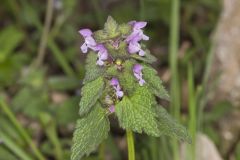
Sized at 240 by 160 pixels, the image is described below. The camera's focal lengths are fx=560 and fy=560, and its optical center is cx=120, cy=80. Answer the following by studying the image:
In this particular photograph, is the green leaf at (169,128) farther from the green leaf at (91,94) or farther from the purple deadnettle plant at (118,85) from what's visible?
the green leaf at (91,94)

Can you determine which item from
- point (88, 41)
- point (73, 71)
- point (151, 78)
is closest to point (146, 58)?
point (151, 78)

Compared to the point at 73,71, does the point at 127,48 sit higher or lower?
lower

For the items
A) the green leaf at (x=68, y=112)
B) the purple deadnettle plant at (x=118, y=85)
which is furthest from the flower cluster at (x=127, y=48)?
the green leaf at (x=68, y=112)

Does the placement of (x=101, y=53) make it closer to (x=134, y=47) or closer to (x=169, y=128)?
(x=134, y=47)

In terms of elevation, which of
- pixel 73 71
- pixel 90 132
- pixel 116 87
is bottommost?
pixel 90 132

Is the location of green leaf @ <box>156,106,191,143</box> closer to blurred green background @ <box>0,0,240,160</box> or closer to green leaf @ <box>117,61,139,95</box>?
green leaf @ <box>117,61,139,95</box>

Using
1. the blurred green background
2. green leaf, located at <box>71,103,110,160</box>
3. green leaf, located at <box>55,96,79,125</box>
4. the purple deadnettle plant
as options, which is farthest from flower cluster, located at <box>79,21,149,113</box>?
green leaf, located at <box>55,96,79,125</box>
